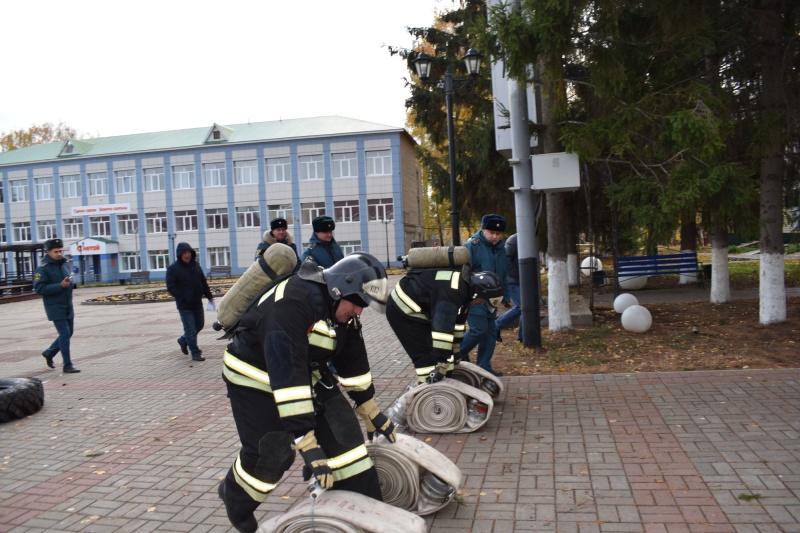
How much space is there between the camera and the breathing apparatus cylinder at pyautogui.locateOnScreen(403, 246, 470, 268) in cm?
582

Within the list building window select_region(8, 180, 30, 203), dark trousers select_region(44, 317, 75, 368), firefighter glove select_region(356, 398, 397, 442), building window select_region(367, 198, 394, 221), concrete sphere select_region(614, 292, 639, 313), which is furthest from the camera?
building window select_region(8, 180, 30, 203)

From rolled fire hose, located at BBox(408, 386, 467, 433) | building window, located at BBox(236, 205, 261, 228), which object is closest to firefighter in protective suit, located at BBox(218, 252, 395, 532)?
rolled fire hose, located at BBox(408, 386, 467, 433)

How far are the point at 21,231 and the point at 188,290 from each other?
54934mm

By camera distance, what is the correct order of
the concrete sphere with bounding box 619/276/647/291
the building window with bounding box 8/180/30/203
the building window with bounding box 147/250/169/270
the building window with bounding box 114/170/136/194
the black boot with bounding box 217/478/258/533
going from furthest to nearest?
1. the building window with bounding box 8/180/30/203
2. the building window with bounding box 114/170/136/194
3. the building window with bounding box 147/250/169/270
4. the concrete sphere with bounding box 619/276/647/291
5. the black boot with bounding box 217/478/258/533

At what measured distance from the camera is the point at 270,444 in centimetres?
313

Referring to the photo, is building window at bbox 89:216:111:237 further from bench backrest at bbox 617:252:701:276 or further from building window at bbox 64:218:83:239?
bench backrest at bbox 617:252:701:276

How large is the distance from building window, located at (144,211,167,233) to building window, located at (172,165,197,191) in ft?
8.82

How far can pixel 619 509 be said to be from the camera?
3.89m

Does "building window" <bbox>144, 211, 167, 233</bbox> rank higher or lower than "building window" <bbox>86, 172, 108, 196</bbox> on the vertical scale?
lower

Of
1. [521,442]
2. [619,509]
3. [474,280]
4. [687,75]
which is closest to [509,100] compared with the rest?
[687,75]

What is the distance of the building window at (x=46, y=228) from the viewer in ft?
177

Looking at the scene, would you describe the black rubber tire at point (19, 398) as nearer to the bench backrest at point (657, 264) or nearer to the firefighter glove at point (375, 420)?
the firefighter glove at point (375, 420)

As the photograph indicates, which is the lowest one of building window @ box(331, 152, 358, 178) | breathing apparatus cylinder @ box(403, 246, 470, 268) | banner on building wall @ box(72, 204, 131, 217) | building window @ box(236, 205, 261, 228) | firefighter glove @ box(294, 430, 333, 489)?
firefighter glove @ box(294, 430, 333, 489)

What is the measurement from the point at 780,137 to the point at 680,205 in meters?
2.44
